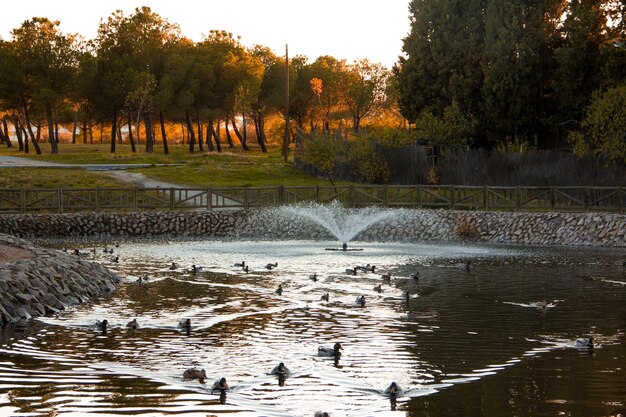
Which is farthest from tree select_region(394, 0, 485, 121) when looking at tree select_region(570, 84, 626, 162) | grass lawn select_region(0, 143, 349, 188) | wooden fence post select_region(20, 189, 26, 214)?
wooden fence post select_region(20, 189, 26, 214)

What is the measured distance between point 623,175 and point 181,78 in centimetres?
5542

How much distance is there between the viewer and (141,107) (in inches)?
3278

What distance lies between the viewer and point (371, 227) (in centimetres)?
4075

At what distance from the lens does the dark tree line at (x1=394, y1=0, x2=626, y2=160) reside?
51.3 metres

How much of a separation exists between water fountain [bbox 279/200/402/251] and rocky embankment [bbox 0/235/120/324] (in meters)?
15.8

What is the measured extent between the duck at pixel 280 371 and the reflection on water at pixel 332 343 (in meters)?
0.21

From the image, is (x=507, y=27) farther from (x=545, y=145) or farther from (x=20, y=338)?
(x=20, y=338)

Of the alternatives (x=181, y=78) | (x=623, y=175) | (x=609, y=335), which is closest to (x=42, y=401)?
(x=609, y=335)

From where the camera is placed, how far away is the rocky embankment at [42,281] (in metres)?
20.6

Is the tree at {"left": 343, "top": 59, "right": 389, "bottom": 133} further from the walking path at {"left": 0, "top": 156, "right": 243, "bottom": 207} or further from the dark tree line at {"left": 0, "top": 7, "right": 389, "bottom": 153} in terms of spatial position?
the walking path at {"left": 0, "top": 156, "right": 243, "bottom": 207}

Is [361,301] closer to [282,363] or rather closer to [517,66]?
[282,363]

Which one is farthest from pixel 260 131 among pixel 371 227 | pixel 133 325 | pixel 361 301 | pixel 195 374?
pixel 195 374

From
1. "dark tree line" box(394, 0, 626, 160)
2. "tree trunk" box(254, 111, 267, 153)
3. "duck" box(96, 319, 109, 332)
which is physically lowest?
"duck" box(96, 319, 109, 332)

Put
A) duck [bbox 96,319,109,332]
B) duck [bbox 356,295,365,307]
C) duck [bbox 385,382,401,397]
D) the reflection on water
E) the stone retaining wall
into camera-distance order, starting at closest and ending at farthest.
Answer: the reflection on water < duck [bbox 385,382,401,397] < duck [bbox 96,319,109,332] < duck [bbox 356,295,365,307] < the stone retaining wall
